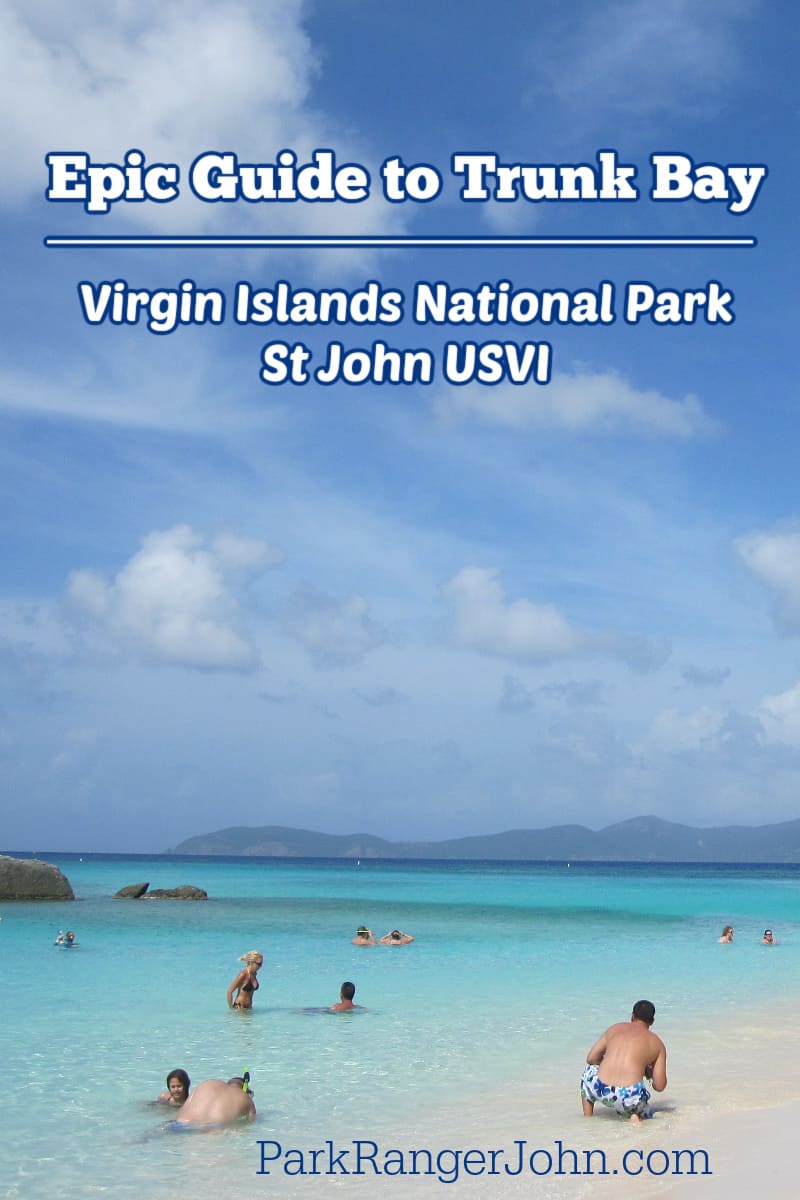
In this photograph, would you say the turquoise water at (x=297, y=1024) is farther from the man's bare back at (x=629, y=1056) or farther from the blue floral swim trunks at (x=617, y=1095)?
the man's bare back at (x=629, y=1056)

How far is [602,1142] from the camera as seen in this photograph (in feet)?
38.5

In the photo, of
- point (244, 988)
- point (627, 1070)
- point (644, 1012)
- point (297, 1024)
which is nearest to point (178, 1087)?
point (627, 1070)

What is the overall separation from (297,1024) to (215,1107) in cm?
691

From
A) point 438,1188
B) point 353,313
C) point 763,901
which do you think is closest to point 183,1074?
point 438,1188

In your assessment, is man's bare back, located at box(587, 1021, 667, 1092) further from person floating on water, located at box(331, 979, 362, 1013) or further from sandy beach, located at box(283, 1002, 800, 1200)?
person floating on water, located at box(331, 979, 362, 1013)

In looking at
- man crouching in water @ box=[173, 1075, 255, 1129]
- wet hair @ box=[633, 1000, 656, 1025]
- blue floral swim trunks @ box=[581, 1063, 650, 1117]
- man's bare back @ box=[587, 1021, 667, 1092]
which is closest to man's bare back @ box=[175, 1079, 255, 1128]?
man crouching in water @ box=[173, 1075, 255, 1129]

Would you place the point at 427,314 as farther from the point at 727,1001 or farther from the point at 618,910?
→ the point at 618,910

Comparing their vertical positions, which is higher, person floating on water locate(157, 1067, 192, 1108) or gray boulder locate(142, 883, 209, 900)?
person floating on water locate(157, 1067, 192, 1108)

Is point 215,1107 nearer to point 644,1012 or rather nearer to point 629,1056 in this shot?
point 629,1056

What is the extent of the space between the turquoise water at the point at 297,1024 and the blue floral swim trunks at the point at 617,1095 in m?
0.70

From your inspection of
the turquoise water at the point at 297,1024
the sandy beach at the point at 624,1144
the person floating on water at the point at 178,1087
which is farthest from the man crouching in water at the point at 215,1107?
the sandy beach at the point at 624,1144

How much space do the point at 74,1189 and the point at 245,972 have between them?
Answer: 9.88m

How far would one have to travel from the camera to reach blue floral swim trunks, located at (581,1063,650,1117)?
12469 millimetres

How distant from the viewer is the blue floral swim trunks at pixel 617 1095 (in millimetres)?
12469
